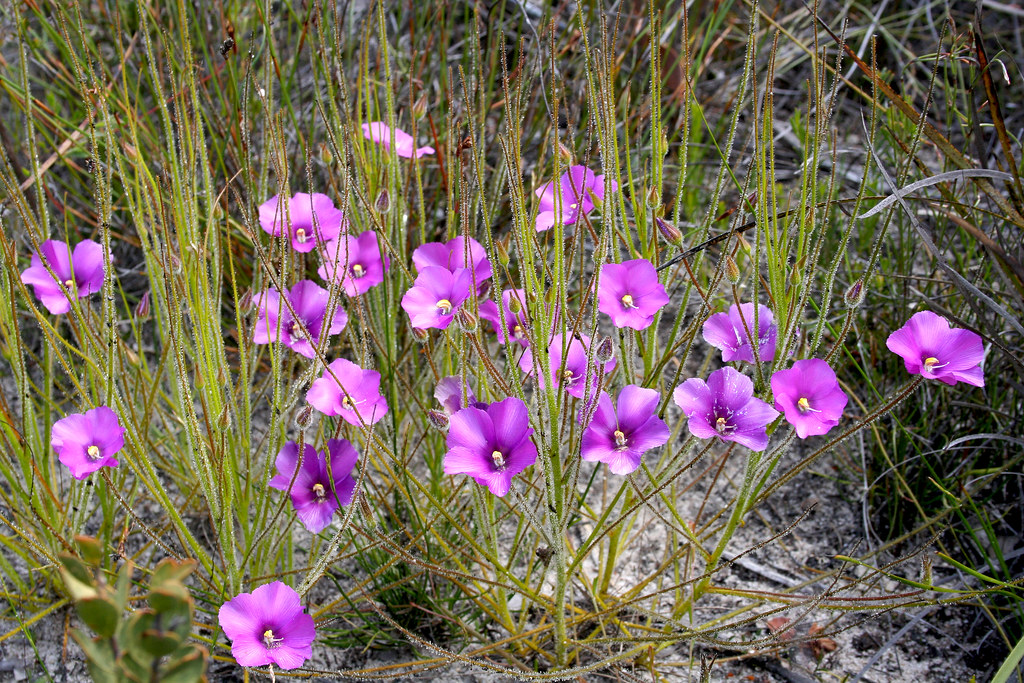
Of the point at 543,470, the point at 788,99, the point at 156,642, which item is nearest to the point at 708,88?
the point at 788,99

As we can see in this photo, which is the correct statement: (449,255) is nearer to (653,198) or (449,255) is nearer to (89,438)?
(653,198)

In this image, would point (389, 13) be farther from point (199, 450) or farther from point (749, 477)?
point (749, 477)

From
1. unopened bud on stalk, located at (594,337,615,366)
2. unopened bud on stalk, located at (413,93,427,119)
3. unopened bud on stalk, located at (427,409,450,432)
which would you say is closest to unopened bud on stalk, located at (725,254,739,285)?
unopened bud on stalk, located at (594,337,615,366)

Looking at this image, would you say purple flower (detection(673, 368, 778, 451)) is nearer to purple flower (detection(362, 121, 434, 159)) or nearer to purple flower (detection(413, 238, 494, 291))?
purple flower (detection(413, 238, 494, 291))

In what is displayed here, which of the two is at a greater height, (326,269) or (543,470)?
(326,269)

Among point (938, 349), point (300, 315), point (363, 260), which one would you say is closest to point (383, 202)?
point (363, 260)

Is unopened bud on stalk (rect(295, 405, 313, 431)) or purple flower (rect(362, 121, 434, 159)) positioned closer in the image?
unopened bud on stalk (rect(295, 405, 313, 431))
